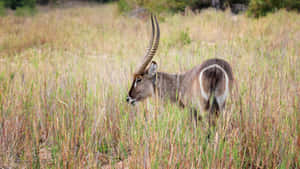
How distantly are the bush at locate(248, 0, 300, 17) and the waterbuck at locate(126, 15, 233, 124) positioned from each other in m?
7.53

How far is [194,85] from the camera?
304 centimetres

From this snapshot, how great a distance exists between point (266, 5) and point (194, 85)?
8280 mm

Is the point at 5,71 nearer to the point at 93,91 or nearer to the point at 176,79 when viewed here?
the point at 93,91

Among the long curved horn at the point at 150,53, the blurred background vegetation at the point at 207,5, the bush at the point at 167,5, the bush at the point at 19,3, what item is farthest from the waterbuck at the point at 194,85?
the bush at the point at 19,3

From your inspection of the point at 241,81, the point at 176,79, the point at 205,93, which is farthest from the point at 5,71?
the point at 241,81

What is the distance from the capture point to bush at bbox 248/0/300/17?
9625 mm

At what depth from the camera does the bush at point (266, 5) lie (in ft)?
31.6

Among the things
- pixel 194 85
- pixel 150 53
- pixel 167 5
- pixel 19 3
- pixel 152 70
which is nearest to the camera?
pixel 194 85

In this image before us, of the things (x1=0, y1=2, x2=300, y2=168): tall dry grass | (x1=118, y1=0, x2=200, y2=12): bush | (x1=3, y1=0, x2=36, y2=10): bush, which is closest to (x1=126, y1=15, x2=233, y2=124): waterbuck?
(x1=0, y1=2, x2=300, y2=168): tall dry grass

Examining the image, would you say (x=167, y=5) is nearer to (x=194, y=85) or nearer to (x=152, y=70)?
(x=152, y=70)

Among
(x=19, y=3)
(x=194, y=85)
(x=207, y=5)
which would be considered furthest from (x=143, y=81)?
(x=19, y=3)

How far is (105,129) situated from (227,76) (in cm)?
149

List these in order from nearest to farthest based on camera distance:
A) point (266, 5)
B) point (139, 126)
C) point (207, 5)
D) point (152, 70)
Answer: point (139, 126) → point (152, 70) → point (266, 5) → point (207, 5)

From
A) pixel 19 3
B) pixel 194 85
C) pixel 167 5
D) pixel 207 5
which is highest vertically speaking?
pixel 19 3
